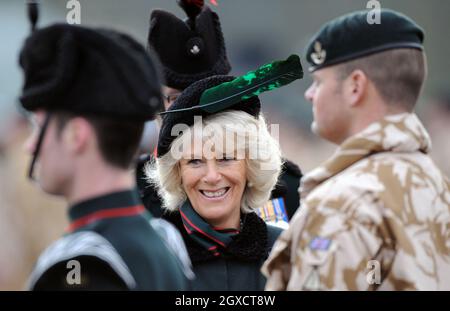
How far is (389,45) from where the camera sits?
2621mm

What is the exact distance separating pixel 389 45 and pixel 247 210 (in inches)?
47.9

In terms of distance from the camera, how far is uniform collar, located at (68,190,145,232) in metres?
2.19

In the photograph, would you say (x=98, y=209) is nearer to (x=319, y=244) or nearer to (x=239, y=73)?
(x=319, y=244)

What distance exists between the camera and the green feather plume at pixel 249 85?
3.47 m

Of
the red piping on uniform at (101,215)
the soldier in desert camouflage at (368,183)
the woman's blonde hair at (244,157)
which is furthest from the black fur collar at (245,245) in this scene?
the red piping on uniform at (101,215)

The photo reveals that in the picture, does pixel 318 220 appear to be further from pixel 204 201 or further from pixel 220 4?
pixel 220 4

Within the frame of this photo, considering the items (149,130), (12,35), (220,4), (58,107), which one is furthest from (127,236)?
(220,4)

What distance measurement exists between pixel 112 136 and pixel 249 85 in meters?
1.35

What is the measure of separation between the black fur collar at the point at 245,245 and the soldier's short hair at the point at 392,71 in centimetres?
100

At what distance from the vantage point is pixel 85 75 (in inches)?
86.6

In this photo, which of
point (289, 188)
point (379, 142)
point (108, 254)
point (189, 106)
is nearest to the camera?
point (108, 254)

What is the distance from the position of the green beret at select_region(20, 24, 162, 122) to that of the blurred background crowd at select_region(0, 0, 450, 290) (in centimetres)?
239

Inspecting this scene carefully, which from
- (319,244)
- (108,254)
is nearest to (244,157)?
(319,244)

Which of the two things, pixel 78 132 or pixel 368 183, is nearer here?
pixel 78 132
